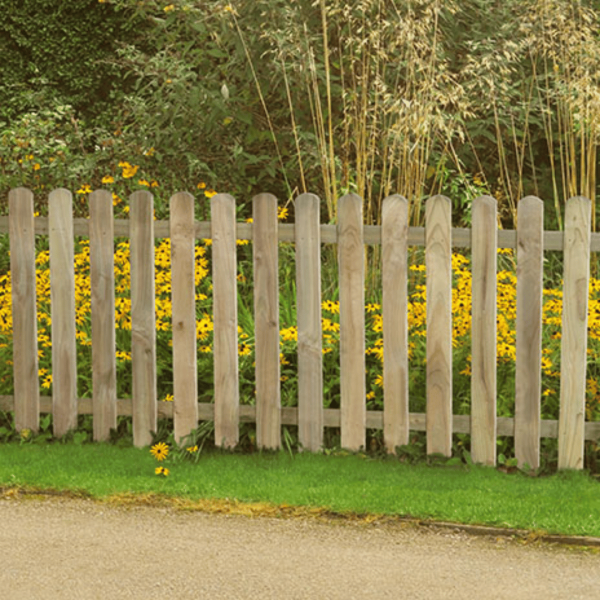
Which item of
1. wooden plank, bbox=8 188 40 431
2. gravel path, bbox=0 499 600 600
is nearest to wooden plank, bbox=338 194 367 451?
gravel path, bbox=0 499 600 600

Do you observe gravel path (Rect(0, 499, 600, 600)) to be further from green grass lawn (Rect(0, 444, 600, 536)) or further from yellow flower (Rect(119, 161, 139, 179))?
yellow flower (Rect(119, 161, 139, 179))

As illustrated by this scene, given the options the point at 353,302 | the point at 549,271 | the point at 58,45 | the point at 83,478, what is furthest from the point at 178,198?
the point at 58,45

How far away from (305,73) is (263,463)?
278 centimetres

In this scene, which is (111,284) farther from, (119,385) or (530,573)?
(530,573)

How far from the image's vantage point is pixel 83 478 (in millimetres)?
5387

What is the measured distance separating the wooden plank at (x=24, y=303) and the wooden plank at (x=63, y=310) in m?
0.11

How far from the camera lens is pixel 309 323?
561 cm

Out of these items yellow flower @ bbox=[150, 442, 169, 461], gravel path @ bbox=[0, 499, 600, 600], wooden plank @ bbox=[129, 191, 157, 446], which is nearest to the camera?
gravel path @ bbox=[0, 499, 600, 600]

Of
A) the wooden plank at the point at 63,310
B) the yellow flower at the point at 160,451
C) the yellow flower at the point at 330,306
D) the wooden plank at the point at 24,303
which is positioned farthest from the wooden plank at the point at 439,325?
the wooden plank at the point at 24,303

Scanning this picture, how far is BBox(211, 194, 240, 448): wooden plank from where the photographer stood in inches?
222

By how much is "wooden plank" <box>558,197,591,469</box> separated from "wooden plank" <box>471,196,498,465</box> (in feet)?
1.00

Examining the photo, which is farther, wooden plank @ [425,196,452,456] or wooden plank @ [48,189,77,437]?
wooden plank @ [48,189,77,437]

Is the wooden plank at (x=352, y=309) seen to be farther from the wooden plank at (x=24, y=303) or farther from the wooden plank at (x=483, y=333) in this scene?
the wooden plank at (x=24, y=303)

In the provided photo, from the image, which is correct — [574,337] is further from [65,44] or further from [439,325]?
[65,44]
